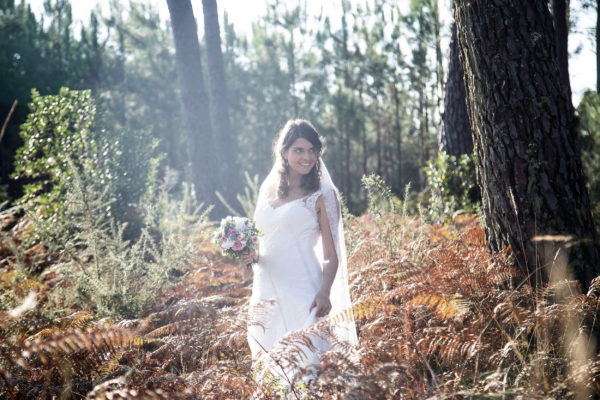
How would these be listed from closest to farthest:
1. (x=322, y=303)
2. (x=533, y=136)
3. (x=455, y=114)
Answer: (x=533, y=136)
(x=322, y=303)
(x=455, y=114)

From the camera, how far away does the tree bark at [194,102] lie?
8.60 m

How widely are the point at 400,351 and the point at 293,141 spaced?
1.84m

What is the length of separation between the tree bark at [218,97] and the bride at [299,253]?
5919 mm

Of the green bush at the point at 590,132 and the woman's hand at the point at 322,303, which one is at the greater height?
the green bush at the point at 590,132

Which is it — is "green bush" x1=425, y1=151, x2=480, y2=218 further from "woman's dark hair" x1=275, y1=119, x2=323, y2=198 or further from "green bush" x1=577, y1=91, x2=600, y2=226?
"green bush" x1=577, y1=91, x2=600, y2=226

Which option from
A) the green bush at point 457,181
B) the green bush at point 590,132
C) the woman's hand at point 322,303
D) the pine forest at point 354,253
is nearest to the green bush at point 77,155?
the pine forest at point 354,253

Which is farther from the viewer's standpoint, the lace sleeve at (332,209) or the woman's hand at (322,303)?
the lace sleeve at (332,209)

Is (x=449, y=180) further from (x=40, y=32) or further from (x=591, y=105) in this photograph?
(x=40, y=32)

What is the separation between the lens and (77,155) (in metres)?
6.18

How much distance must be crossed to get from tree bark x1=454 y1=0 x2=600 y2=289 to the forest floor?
274mm

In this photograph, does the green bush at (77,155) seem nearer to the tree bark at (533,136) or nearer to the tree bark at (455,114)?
the tree bark at (455,114)

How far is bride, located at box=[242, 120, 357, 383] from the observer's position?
311cm

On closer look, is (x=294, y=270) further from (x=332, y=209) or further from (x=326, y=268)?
(x=332, y=209)

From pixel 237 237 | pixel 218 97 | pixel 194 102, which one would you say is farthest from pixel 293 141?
pixel 218 97
